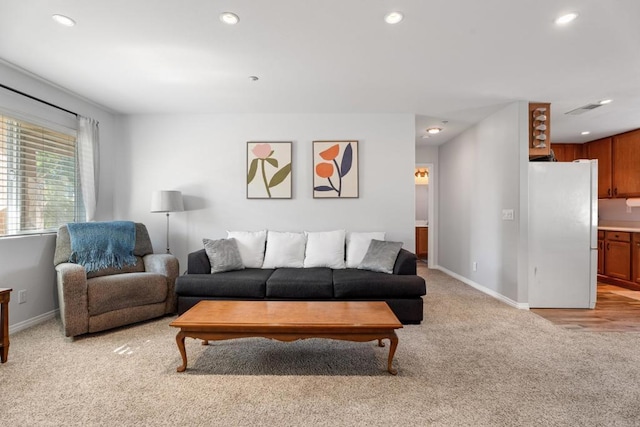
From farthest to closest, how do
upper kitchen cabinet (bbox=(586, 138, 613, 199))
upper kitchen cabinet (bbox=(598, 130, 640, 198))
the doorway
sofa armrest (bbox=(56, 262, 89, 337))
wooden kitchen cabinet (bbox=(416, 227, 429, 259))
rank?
wooden kitchen cabinet (bbox=(416, 227, 429, 259)), the doorway, upper kitchen cabinet (bbox=(586, 138, 613, 199)), upper kitchen cabinet (bbox=(598, 130, 640, 198)), sofa armrest (bbox=(56, 262, 89, 337))

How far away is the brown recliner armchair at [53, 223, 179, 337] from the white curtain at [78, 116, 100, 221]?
0.59 meters

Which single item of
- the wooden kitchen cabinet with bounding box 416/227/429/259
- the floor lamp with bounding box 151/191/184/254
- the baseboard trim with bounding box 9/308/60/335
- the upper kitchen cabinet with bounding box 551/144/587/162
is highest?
the upper kitchen cabinet with bounding box 551/144/587/162

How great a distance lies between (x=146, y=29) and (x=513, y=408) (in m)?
3.49

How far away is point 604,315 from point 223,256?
14.2ft

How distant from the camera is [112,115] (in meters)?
4.10

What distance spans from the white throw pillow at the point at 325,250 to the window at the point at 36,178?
282 centimetres

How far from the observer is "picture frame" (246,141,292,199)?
4066mm

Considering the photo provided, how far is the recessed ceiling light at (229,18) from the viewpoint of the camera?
6.68 feet

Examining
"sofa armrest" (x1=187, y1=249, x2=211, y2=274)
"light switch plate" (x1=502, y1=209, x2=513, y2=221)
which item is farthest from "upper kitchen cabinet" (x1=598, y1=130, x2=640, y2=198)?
"sofa armrest" (x1=187, y1=249, x2=211, y2=274)

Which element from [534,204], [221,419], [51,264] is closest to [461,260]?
[534,204]

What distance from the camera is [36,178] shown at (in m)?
3.09

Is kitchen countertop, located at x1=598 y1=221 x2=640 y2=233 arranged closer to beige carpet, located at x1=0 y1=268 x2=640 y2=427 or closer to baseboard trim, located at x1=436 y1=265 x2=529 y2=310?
baseboard trim, located at x1=436 y1=265 x2=529 y2=310

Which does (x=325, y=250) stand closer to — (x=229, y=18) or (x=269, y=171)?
(x=269, y=171)

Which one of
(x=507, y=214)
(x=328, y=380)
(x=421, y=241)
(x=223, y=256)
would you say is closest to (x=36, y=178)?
(x=223, y=256)
